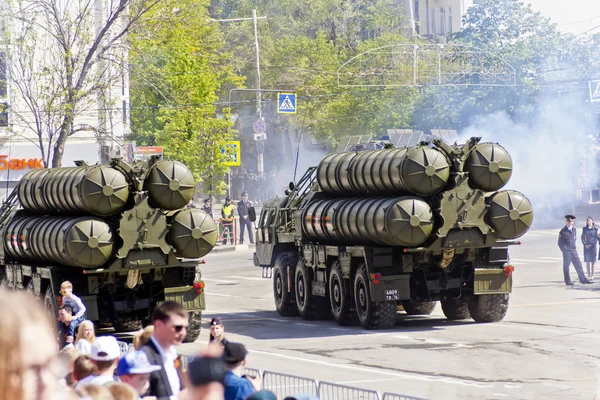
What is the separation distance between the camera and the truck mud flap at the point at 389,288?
19.1 metres

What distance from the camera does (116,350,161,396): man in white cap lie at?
655 centimetres

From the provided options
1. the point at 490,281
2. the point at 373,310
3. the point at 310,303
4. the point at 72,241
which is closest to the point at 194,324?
the point at 72,241

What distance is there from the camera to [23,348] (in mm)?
3289

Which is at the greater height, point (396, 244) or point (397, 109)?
point (397, 109)

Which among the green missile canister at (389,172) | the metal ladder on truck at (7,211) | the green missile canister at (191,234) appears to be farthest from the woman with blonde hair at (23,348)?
the metal ladder on truck at (7,211)

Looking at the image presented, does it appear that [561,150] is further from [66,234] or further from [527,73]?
[66,234]

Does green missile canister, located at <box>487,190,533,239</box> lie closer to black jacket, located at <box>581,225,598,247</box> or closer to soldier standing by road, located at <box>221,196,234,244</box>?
black jacket, located at <box>581,225,598,247</box>

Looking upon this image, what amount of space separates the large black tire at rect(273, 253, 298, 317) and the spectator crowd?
14.0m

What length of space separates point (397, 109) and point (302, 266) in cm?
4230

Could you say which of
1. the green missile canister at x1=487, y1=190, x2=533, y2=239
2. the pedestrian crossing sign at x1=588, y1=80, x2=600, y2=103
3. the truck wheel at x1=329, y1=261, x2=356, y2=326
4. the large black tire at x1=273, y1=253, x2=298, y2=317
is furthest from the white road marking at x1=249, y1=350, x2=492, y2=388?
the pedestrian crossing sign at x1=588, y1=80, x2=600, y2=103

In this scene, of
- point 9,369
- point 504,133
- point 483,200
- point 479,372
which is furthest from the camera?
point 504,133

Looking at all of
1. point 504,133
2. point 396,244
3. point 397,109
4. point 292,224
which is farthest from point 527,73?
point 396,244

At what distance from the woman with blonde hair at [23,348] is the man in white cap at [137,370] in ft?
10.1

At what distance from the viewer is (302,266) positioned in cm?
2225
